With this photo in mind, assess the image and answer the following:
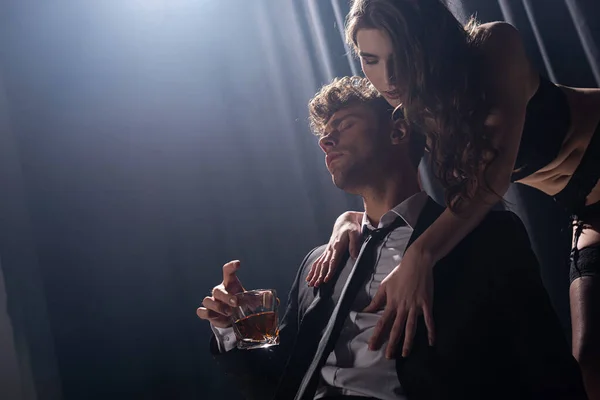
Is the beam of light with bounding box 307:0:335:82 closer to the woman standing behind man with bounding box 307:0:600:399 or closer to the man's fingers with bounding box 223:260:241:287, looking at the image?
the woman standing behind man with bounding box 307:0:600:399

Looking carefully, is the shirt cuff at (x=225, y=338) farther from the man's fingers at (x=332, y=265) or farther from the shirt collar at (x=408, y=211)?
the shirt collar at (x=408, y=211)

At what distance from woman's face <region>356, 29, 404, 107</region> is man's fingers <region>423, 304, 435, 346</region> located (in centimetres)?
46

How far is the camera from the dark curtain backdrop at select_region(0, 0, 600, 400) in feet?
6.72

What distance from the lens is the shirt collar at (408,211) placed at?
1369 millimetres

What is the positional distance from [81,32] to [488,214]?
1723 mm

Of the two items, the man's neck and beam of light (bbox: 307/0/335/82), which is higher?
beam of light (bbox: 307/0/335/82)

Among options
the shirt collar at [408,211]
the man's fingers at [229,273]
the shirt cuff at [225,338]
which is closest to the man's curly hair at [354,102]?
the shirt collar at [408,211]

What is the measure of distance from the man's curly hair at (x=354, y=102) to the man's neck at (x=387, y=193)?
74 mm

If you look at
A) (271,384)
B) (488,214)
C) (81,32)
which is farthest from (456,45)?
(81,32)

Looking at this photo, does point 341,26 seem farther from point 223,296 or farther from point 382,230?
point 223,296

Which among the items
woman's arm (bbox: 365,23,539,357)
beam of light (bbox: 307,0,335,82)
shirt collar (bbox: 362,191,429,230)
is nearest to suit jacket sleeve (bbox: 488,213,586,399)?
woman's arm (bbox: 365,23,539,357)

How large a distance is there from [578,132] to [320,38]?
41.0 inches

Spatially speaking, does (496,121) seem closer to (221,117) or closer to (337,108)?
(337,108)

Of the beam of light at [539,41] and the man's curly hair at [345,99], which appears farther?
the man's curly hair at [345,99]
